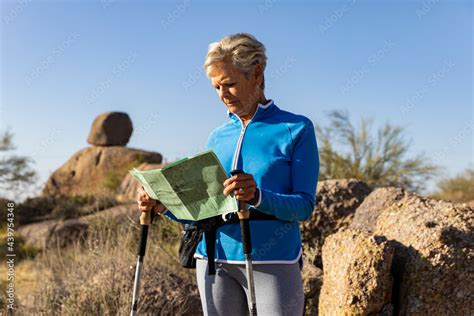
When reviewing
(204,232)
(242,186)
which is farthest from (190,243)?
(242,186)

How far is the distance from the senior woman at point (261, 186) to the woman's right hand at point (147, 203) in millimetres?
279

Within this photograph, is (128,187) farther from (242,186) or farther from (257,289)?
(242,186)

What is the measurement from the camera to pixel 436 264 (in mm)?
4516

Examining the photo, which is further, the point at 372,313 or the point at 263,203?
the point at 372,313

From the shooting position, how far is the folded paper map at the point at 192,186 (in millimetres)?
2463

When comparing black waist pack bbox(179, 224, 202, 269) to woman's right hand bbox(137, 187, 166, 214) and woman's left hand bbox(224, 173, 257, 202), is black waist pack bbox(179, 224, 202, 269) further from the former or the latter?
woman's left hand bbox(224, 173, 257, 202)

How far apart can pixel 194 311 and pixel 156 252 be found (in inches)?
75.6

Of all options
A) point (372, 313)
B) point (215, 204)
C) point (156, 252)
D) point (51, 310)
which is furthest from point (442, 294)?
point (156, 252)

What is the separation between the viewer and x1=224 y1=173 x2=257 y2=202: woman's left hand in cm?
236

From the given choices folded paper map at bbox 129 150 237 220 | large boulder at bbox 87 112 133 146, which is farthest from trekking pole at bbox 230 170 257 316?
large boulder at bbox 87 112 133 146

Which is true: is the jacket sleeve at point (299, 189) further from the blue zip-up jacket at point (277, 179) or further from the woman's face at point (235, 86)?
the woman's face at point (235, 86)

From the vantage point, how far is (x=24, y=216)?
17594 millimetres

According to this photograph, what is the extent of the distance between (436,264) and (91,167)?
21208 millimetres

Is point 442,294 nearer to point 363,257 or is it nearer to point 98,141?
point 363,257
